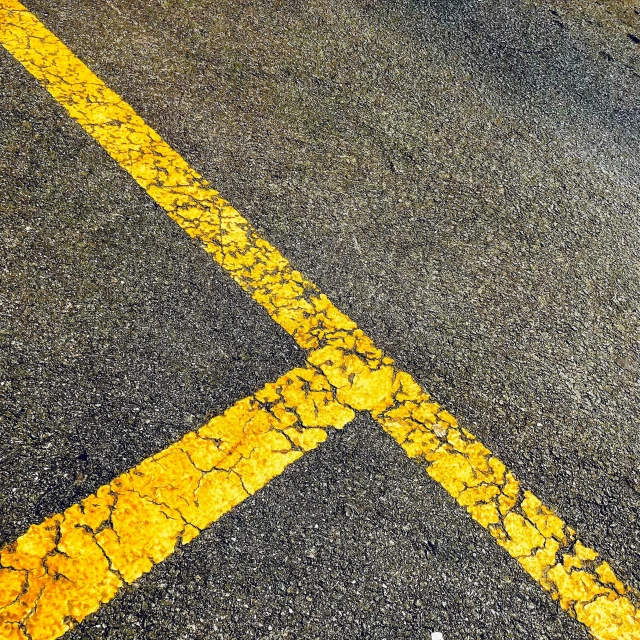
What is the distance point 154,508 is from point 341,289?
3.32ft

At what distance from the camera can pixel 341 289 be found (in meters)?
2.40

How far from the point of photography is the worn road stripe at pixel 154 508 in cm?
159

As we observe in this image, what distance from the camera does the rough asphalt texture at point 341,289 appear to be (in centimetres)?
175

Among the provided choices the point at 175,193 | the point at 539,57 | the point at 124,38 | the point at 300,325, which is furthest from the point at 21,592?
the point at 539,57

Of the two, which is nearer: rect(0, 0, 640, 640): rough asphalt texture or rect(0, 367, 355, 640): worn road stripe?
rect(0, 367, 355, 640): worn road stripe

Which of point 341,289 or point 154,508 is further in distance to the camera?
point 341,289

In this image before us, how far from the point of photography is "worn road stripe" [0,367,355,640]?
1589 mm

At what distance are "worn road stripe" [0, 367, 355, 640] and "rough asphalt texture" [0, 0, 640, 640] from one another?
1.7 inches

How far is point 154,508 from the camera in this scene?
5.82 feet

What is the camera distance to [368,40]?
3654mm

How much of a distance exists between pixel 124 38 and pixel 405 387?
2253mm

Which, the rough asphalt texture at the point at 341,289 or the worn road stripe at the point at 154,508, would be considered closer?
the worn road stripe at the point at 154,508

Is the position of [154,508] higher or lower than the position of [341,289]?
lower

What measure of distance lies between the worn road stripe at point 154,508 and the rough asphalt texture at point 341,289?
4cm
